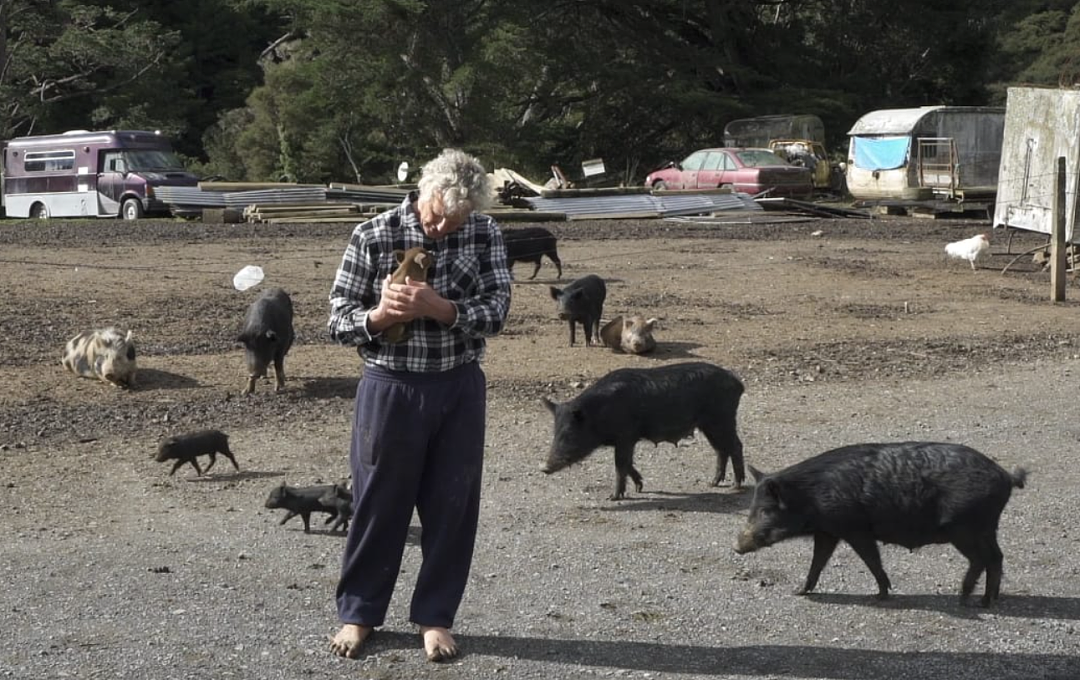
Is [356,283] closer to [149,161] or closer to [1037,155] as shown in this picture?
[1037,155]

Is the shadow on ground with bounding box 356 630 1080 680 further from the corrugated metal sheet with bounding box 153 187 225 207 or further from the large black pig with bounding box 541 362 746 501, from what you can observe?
the corrugated metal sheet with bounding box 153 187 225 207

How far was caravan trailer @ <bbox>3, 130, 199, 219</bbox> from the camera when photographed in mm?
32625

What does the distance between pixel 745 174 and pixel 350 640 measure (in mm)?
29203

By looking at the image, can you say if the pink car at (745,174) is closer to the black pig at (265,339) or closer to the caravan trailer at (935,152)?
the caravan trailer at (935,152)

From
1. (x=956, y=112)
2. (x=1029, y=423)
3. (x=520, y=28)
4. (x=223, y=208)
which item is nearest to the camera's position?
(x=1029, y=423)

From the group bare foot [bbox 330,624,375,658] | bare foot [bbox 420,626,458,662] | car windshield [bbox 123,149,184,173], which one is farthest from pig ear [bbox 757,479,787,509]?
car windshield [bbox 123,149,184,173]

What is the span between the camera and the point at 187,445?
8.27m

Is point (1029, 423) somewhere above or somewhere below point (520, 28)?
below

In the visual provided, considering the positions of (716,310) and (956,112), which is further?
(956,112)

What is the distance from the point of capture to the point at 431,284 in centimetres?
484

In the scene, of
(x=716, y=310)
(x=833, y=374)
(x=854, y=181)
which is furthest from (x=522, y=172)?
(x=833, y=374)

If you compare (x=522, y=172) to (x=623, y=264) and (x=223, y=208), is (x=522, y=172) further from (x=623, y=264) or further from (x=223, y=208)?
(x=623, y=264)

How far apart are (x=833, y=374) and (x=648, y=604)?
635cm

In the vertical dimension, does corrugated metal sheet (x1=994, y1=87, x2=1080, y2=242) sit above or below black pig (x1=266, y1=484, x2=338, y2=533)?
above
